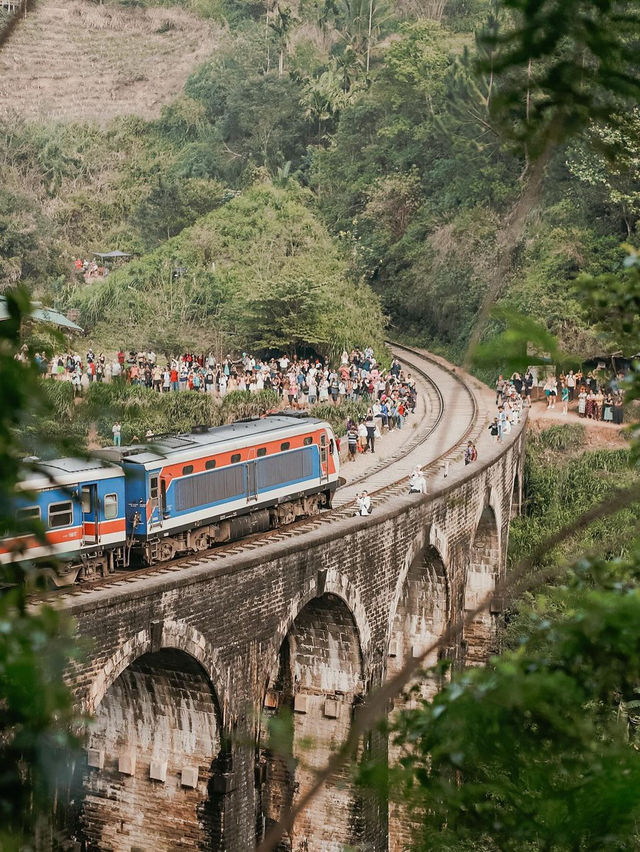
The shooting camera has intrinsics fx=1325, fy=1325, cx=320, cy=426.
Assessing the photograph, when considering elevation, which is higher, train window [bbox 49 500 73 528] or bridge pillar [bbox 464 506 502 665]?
train window [bbox 49 500 73 528]

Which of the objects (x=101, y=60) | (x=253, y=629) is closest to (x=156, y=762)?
(x=253, y=629)

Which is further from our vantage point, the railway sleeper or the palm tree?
the palm tree

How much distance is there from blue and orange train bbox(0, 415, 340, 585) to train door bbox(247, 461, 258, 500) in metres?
0.02

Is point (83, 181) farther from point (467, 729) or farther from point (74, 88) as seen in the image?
point (467, 729)

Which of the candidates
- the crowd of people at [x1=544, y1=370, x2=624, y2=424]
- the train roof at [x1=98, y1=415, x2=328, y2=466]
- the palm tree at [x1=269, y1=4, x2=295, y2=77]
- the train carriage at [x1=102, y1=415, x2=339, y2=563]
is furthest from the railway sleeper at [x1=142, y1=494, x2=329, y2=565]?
the palm tree at [x1=269, y1=4, x2=295, y2=77]

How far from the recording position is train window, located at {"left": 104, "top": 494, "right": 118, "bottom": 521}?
21.7 m

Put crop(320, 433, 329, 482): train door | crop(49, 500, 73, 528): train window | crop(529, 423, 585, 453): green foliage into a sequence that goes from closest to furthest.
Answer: crop(49, 500, 73, 528): train window, crop(320, 433, 329, 482): train door, crop(529, 423, 585, 453): green foliage

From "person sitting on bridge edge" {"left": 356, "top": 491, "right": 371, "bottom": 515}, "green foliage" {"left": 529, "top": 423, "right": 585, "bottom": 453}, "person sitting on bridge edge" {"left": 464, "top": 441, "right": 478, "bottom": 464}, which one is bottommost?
"green foliage" {"left": 529, "top": 423, "right": 585, "bottom": 453}

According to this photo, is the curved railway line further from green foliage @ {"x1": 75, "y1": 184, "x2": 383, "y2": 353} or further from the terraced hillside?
the terraced hillside

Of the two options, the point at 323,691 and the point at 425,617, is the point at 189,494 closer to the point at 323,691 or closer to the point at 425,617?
the point at 323,691

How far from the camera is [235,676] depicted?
21.7 meters

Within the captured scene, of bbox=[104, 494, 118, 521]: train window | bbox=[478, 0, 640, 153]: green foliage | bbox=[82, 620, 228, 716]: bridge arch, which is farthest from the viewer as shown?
bbox=[104, 494, 118, 521]: train window

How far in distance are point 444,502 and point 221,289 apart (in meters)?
31.0

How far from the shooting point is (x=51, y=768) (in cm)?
582
